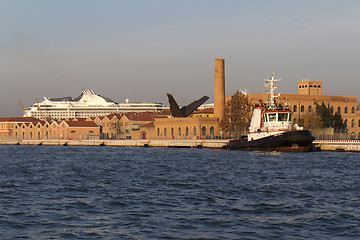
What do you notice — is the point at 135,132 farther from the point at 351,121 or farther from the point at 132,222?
the point at 132,222

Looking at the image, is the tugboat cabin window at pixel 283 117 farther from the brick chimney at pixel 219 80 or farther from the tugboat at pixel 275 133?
the brick chimney at pixel 219 80

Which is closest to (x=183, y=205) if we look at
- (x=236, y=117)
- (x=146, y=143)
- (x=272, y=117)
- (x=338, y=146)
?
(x=272, y=117)

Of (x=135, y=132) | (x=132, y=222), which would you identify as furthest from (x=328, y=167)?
(x=135, y=132)

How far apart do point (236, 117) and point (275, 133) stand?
46.4 meters

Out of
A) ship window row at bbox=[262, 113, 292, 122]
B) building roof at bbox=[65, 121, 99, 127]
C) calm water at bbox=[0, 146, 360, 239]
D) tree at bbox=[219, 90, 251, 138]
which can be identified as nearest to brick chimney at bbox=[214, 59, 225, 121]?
tree at bbox=[219, 90, 251, 138]

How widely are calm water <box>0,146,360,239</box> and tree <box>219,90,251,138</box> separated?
7274cm

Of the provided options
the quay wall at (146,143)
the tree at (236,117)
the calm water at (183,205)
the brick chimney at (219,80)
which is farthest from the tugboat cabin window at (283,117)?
the brick chimney at (219,80)

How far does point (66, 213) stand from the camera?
22.5m

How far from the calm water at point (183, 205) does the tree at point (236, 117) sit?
72.7 meters

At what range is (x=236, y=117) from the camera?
371 feet

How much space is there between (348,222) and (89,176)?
72.8ft

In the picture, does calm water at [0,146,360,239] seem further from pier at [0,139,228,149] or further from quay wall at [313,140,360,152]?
pier at [0,139,228,149]

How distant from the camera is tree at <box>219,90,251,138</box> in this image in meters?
112

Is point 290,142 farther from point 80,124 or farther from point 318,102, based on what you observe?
point 80,124
